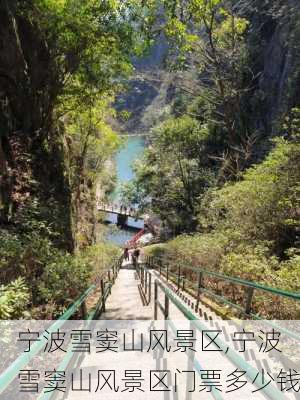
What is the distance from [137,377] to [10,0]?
405 inches

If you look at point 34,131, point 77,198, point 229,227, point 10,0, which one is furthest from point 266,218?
point 77,198

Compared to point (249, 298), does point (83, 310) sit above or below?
below

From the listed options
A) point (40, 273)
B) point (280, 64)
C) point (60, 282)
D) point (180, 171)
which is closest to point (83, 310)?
point (60, 282)

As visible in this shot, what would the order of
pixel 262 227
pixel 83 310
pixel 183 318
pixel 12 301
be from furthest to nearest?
pixel 262 227 → pixel 183 318 → pixel 83 310 → pixel 12 301

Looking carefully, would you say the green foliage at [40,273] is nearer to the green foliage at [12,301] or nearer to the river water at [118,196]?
the green foliage at [12,301]

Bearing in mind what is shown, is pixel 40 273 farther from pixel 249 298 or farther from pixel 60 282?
pixel 249 298

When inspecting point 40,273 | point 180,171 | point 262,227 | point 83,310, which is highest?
point 180,171

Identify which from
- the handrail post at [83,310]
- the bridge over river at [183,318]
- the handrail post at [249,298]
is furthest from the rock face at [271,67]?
the handrail post at [249,298]

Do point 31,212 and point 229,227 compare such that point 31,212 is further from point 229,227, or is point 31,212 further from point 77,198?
point 77,198

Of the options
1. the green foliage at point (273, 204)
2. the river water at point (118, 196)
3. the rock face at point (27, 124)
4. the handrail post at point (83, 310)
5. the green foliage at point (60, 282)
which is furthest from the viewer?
the river water at point (118, 196)

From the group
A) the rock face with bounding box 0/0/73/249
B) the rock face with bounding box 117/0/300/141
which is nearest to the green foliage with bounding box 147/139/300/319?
the rock face with bounding box 0/0/73/249

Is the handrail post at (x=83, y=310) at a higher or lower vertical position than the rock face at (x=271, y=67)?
lower

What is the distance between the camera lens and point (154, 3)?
34.2 feet

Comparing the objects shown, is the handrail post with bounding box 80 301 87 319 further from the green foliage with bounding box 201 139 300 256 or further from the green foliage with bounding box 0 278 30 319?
the green foliage with bounding box 201 139 300 256
